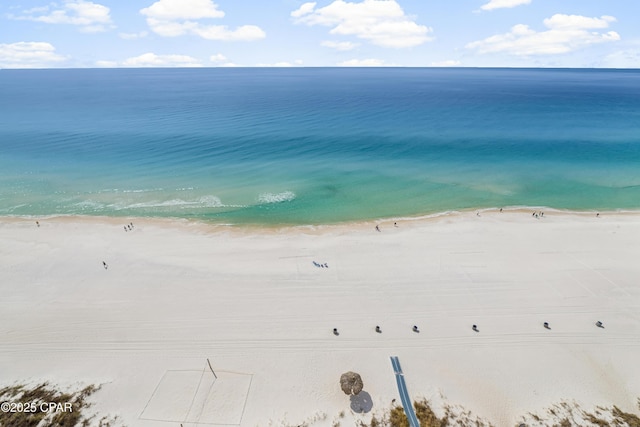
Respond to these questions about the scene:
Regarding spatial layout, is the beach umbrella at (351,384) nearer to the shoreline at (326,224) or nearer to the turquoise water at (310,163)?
the shoreline at (326,224)

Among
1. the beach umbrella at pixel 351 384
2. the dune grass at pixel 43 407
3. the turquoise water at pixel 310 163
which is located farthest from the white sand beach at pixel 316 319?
the turquoise water at pixel 310 163

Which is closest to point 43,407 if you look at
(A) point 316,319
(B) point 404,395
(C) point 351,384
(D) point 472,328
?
(A) point 316,319

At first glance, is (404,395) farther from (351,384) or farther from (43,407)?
(43,407)

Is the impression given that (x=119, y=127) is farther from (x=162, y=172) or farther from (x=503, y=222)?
(x=503, y=222)

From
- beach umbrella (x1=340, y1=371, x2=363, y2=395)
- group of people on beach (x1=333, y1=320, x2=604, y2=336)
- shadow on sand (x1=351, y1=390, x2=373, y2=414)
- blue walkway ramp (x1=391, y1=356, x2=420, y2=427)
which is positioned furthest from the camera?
group of people on beach (x1=333, y1=320, x2=604, y2=336)

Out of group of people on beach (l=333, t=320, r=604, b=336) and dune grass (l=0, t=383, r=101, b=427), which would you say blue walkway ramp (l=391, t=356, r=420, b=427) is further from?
dune grass (l=0, t=383, r=101, b=427)

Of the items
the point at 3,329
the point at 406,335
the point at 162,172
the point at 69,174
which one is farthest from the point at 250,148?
the point at 406,335

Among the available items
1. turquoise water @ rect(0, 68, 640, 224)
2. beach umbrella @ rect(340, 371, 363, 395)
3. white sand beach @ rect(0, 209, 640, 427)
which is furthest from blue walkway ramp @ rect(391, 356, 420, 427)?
turquoise water @ rect(0, 68, 640, 224)
